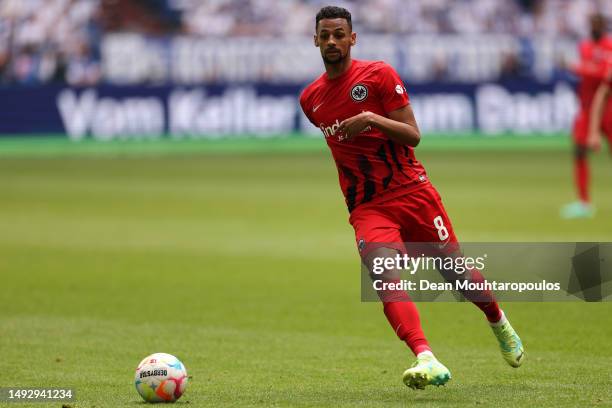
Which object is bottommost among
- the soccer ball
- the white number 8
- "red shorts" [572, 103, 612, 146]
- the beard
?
"red shorts" [572, 103, 612, 146]

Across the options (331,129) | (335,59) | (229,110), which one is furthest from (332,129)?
(229,110)

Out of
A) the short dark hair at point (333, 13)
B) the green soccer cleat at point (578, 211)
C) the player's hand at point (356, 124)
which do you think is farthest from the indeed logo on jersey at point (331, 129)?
the green soccer cleat at point (578, 211)

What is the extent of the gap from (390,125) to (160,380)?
6.45 ft

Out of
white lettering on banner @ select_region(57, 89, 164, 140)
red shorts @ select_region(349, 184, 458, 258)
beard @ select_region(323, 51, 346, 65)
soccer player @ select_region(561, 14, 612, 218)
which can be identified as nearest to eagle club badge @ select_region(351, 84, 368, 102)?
beard @ select_region(323, 51, 346, 65)

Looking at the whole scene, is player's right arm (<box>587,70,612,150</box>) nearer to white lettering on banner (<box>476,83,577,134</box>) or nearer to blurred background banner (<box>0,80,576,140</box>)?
blurred background banner (<box>0,80,576,140</box>)

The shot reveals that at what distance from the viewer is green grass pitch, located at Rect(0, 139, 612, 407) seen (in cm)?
711

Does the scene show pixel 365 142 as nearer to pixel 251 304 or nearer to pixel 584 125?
pixel 251 304

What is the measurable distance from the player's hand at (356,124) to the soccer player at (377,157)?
0.12 m

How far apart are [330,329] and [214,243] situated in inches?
237

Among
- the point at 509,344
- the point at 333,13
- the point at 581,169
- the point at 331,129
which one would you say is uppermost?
the point at 333,13

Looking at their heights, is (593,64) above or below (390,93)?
below

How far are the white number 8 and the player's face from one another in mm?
1157

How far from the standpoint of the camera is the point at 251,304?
426 inches

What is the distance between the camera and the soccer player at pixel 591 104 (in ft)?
54.6
